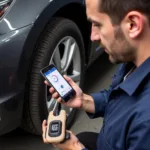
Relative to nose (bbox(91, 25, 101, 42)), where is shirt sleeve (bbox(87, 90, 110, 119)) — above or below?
below

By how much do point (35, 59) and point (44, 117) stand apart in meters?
0.33

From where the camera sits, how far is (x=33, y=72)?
1453 mm

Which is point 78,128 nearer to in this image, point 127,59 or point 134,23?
point 127,59

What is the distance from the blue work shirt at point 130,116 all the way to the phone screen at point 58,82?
0.97 feet

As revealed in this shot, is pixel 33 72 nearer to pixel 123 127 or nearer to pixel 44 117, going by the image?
pixel 44 117

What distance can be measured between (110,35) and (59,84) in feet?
1.47

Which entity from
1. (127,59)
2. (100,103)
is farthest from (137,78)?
(100,103)

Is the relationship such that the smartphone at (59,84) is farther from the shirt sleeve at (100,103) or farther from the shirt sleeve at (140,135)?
the shirt sleeve at (140,135)

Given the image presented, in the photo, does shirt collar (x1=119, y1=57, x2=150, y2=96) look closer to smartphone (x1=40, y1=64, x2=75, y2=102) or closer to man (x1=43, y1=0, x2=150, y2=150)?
man (x1=43, y1=0, x2=150, y2=150)

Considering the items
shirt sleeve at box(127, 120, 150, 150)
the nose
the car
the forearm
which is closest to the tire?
the car

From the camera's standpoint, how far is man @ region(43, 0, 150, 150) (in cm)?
78

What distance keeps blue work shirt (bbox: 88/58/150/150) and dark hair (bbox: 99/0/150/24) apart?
0.14 meters

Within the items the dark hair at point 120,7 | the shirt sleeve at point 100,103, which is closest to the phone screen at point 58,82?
the shirt sleeve at point 100,103

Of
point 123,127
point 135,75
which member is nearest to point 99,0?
point 135,75
